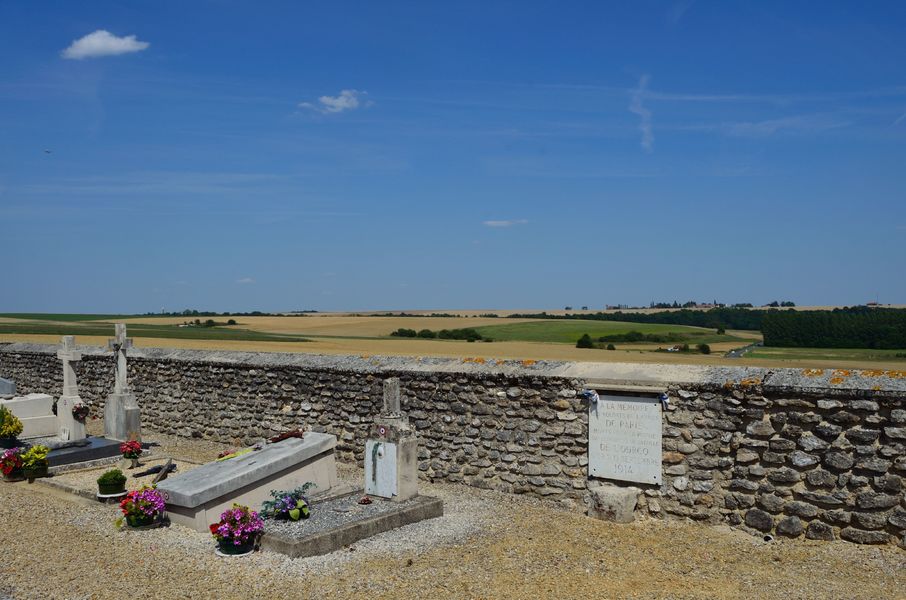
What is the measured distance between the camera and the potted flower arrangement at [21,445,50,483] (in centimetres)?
1127

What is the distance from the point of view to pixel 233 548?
7.71 m

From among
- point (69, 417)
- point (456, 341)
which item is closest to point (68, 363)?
point (69, 417)

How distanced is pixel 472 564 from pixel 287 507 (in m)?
2.31

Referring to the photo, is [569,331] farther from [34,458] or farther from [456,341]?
[34,458]

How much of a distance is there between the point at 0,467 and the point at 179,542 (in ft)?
16.5

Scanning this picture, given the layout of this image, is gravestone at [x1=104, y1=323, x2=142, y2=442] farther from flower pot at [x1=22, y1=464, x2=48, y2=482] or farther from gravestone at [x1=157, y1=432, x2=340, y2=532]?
gravestone at [x1=157, y1=432, x2=340, y2=532]

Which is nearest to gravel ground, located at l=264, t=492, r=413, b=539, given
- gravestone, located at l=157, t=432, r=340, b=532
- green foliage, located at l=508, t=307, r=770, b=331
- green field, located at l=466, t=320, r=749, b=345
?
gravestone, located at l=157, t=432, r=340, b=532

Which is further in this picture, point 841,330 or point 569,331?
point 569,331

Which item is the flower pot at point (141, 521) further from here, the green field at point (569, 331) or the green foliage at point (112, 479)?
the green field at point (569, 331)

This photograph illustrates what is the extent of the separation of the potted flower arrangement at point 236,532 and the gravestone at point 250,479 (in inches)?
41.5

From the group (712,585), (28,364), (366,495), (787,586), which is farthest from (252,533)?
(28,364)

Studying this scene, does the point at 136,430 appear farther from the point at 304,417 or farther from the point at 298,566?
the point at 298,566

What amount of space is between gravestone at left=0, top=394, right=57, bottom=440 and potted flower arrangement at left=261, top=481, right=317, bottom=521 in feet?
Result: 25.6

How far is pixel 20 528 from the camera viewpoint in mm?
8750
